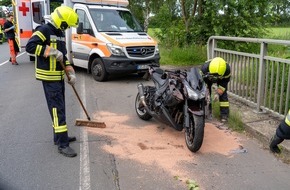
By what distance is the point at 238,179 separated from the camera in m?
3.95

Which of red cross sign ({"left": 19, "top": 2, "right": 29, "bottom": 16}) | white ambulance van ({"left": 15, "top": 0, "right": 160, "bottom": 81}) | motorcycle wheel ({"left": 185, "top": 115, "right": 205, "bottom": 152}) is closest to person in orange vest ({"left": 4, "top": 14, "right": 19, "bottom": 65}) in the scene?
red cross sign ({"left": 19, "top": 2, "right": 29, "bottom": 16})

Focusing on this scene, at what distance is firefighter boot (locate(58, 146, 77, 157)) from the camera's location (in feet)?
14.9

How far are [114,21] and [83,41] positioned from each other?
1.12 m

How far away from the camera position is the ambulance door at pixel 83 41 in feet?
32.0

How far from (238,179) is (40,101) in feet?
16.5

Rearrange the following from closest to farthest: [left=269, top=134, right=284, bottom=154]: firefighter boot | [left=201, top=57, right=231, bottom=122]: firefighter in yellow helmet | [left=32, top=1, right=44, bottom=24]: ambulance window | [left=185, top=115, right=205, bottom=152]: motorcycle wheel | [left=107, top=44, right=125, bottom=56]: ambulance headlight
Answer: [left=269, top=134, right=284, bottom=154]: firefighter boot
[left=185, top=115, right=205, bottom=152]: motorcycle wheel
[left=201, top=57, right=231, bottom=122]: firefighter in yellow helmet
[left=107, top=44, right=125, bottom=56]: ambulance headlight
[left=32, top=1, right=44, bottom=24]: ambulance window

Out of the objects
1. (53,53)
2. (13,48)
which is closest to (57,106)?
(53,53)

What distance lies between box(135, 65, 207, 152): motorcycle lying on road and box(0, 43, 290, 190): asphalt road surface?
294mm

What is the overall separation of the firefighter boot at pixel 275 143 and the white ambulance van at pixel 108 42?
5182mm

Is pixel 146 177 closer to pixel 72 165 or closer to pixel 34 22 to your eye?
pixel 72 165

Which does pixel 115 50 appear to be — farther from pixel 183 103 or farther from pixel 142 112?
pixel 183 103

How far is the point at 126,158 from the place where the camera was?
14.8ft

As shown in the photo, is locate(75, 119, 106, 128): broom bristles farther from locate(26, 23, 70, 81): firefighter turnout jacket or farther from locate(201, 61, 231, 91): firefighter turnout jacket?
locate(201, 61, 231, 91): firefighter turnout jacket

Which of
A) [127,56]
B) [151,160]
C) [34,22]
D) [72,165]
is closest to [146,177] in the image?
[151,160]
